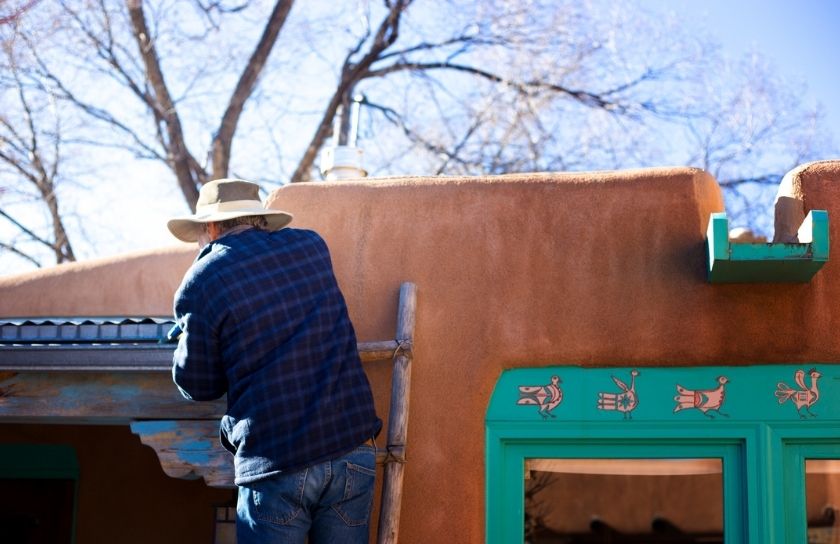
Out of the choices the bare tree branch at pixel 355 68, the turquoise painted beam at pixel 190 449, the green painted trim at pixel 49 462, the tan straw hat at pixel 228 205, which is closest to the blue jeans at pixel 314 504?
the turquoise painted beam at pixel 190 449

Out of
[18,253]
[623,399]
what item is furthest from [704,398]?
[18,253]

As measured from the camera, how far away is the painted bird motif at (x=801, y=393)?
13.7 ft

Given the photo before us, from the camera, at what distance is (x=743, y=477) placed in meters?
4.21

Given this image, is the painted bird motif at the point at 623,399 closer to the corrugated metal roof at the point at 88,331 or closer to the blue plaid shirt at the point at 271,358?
the blue plaid shirt at the point at 271,358

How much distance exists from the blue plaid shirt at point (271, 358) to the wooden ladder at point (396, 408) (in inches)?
18.6

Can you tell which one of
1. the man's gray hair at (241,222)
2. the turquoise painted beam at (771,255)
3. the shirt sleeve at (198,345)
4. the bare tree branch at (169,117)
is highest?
the bare tree branch at (169,117)

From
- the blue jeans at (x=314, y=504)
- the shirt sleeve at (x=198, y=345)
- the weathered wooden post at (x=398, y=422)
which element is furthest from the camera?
the weathered wooden post at (x=398, y=422)

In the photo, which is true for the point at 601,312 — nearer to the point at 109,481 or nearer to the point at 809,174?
the point at 809,174

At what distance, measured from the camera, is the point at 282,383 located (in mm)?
3510

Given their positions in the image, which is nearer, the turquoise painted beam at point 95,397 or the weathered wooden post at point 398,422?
the weathered wooden post at point 398,422

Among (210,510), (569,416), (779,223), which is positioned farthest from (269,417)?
(210,510)

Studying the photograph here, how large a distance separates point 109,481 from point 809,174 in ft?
15.4

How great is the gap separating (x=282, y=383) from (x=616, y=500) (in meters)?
1.66

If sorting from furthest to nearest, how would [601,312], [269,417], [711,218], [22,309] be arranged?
1. [22,309]
2. [601,312]
3. [711,218]
4. [269,417]
